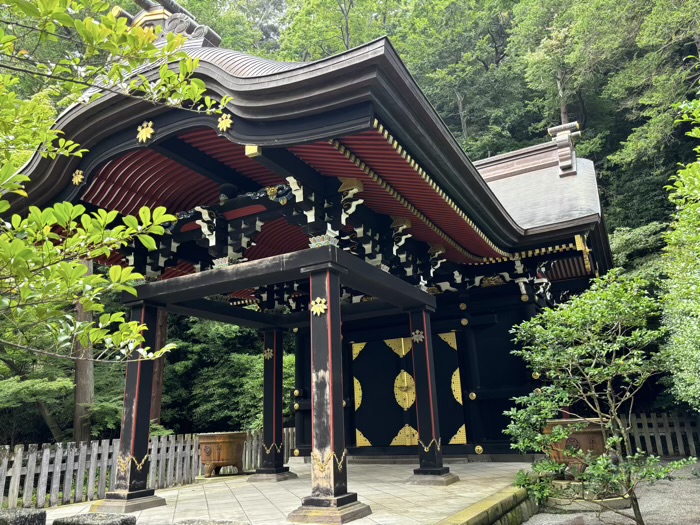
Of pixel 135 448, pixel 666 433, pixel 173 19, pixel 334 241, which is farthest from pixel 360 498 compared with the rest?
pixel 666 433

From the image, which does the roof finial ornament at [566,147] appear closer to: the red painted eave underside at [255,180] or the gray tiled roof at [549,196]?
the gray tiled roof at [549,196]

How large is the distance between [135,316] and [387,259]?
119 inches

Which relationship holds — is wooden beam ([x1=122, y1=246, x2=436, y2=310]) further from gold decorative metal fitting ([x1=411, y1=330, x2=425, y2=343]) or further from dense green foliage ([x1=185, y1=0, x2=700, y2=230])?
dense green foliage ([x1=185, y1=0, x2=700, y2=230])

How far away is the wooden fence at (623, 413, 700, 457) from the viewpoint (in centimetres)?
1047

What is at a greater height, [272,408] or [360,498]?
[272,408]

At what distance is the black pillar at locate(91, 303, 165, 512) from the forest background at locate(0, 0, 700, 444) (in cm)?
569

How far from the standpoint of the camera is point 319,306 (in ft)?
14.4

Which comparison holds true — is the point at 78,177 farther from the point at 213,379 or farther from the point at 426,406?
the point at 213,379

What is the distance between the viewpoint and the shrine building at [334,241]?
3.99 m

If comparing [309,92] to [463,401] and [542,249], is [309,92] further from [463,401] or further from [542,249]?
[463,401]

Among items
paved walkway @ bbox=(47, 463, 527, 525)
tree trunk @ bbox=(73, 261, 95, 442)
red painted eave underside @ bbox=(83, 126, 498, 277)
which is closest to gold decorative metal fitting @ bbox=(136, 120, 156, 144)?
red painted eave underside @ bbox=(83, 126, 498, 277)

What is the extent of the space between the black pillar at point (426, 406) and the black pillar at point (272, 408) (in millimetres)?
2188

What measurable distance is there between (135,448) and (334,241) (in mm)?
2979

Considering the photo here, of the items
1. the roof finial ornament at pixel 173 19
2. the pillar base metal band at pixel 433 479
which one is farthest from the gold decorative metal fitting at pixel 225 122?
the pillar base metal band at pixel 433 479
